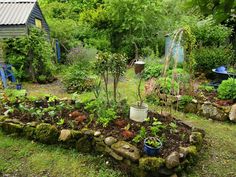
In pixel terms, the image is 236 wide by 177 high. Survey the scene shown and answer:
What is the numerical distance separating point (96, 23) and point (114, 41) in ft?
4.61

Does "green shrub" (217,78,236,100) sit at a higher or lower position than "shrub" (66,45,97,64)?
lower

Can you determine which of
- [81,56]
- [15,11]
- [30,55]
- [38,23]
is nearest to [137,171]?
[81,56]

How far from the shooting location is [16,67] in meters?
9.32

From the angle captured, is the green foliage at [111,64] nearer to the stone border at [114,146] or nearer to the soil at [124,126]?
the soil at [124,126]

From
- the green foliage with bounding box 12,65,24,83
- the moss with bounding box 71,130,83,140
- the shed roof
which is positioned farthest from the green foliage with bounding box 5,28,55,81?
the moss with bounding box 71,130,83,140

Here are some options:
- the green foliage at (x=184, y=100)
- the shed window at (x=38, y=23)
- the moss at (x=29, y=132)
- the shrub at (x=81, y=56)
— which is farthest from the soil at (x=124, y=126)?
the shed window at (x=38, y=23)

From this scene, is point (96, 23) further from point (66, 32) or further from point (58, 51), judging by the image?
point (58, 51)

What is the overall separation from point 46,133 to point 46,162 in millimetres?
551

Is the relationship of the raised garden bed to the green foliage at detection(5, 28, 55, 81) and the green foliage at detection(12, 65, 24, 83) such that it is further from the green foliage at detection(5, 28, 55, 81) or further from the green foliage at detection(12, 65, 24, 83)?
the green foliage at detection(5, 28, 55, 81)

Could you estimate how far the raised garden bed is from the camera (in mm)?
3400

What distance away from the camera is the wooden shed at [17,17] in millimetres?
9352

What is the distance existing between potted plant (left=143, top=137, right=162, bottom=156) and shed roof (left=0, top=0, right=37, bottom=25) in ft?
25.3

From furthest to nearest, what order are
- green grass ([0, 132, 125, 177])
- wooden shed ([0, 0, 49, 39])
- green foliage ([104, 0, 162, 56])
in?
green foliage ([104, 0, 162, 56]) → wooden shed ([0, 0, 49, 39]) → green grass ([0, 132, 125, 177])

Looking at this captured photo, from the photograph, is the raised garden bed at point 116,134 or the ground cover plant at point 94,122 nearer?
the raised garden bed at point 116,134
